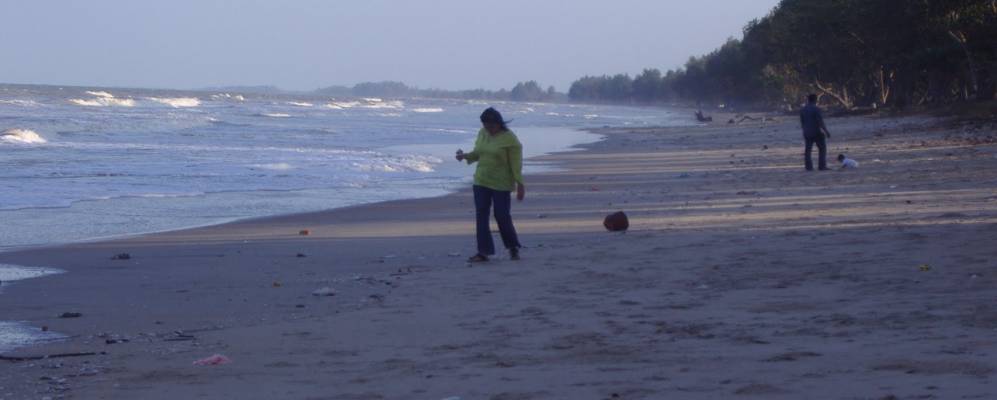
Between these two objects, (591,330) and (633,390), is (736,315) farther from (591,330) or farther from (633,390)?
(633,390)

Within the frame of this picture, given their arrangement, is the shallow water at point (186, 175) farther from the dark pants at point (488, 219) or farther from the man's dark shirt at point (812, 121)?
the man's dark shirt at point (812, 121)

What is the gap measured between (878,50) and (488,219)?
47.2m

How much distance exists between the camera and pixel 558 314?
6.96m

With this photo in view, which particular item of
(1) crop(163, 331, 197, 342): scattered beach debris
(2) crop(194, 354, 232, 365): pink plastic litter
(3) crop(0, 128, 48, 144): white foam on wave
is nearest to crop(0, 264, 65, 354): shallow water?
(1) crop(163, 331, 197, 342): scattered beach debris

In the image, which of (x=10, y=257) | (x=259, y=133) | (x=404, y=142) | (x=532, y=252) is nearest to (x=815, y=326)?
(x=532, y=252)

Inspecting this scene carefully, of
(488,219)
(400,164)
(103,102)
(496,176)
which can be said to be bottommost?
(400,164)

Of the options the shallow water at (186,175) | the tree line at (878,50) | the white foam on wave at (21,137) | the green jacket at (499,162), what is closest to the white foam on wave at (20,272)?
the shallow water at (186,175)

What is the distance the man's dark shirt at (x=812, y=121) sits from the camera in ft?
61.7

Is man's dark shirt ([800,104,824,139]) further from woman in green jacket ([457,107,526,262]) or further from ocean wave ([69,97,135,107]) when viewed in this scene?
ocean wave ([69,97,135,107])

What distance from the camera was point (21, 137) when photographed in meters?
33.3

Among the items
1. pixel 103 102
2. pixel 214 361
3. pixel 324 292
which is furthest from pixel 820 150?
pixel 103 102

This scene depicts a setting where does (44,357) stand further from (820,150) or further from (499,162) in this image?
(820,150)

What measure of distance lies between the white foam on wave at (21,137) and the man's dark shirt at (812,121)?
21831 millimetres

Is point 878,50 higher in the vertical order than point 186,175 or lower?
higher
